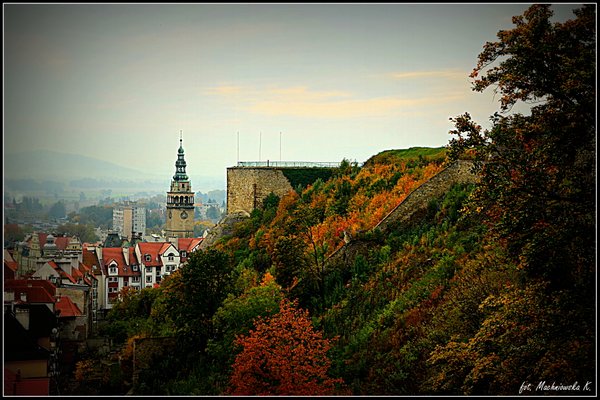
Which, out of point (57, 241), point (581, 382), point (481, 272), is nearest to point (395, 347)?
point (481, 272)

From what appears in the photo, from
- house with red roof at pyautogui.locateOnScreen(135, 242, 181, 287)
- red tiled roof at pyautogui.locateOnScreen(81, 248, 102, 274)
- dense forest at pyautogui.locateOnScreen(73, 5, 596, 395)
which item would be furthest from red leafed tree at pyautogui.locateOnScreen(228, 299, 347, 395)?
house with red roof at pyautogui.locateOnScreen(135, 242, 181, 287)

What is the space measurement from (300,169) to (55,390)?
14.8 m

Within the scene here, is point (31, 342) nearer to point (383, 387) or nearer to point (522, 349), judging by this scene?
point (383, 387)

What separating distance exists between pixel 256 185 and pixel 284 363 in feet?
55.3

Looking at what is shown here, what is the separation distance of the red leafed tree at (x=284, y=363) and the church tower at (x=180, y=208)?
58500 mm

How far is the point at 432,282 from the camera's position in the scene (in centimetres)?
1559

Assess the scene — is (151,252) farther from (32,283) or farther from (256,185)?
(32,283)

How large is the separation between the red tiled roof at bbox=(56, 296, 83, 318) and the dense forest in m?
1.59

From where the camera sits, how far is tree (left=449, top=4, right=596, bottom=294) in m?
9.76

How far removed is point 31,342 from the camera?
1645 cm

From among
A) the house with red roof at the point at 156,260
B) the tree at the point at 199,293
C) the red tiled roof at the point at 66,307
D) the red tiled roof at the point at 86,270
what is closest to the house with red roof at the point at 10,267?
the tree at the point at 199,293

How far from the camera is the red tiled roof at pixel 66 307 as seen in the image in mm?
22330

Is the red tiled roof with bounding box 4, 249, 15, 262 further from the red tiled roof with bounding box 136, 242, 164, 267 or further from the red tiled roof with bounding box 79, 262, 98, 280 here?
the red tiled roof with bounding box 136, 242, 164, 267

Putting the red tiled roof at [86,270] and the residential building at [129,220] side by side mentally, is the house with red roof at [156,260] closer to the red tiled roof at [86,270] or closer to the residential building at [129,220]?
the residential building at [129,220]
